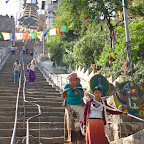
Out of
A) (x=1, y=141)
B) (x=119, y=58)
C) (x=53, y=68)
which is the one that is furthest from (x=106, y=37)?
(x=1, y=141)

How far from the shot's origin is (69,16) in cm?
1980

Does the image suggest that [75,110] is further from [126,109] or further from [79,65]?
[79,65]

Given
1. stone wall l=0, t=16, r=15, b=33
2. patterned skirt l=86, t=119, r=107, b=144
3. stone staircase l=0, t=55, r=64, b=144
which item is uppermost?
stone wall l=0, t=16, r=15, b=33

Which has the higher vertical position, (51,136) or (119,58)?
(119,58)

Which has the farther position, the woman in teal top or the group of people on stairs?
the woman in teal top

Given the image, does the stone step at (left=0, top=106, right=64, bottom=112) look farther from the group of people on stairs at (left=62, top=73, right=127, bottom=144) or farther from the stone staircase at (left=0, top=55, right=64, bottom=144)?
the group of people on stairs at (left=62, top=73, right=127, bottom=144)

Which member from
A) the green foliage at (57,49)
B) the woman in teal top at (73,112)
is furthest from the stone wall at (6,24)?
the woman in teal top at (73,112)

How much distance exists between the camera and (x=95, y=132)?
487cm

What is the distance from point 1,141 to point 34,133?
3.47 ft

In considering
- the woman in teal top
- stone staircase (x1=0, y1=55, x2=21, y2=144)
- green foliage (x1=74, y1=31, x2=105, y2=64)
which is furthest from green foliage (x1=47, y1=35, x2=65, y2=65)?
the woman in teal top

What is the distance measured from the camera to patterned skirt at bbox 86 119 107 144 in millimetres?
4828

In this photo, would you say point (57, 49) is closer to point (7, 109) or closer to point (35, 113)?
point (7, 109)

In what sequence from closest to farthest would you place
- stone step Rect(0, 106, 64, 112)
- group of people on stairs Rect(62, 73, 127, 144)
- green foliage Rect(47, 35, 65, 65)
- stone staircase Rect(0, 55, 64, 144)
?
group of people on stairs Rect(62, 73, 127, 144) < stone staircase Rect(0, 55, 64, 144) < stone step Rect(0, 106, 64, 112) < green foliage Rect(47, 35, 65, 65)

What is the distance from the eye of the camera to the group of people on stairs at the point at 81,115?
4.94m
